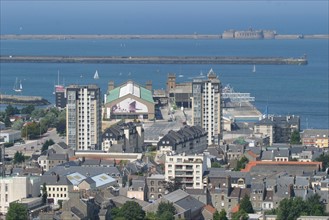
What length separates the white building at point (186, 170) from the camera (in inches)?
1176

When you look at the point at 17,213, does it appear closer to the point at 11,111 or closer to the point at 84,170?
the point at 84,170

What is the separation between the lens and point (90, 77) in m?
62.9

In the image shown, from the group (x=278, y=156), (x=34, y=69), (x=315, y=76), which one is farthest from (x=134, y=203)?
(x=34, y=69)

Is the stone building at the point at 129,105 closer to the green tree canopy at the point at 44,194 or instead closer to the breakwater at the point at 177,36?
the green tree canopy at the point at 44,194

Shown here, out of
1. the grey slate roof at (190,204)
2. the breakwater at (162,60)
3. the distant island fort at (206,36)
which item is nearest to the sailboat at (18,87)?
the breakwater at (162,60)

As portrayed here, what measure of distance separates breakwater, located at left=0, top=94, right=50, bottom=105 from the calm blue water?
1.76m

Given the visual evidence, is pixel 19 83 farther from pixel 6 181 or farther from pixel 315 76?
pixel 6 181

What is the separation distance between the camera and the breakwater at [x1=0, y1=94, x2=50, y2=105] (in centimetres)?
5134

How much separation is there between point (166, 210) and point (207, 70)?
42.2 meters

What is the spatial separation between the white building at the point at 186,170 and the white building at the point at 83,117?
7063 millimetres

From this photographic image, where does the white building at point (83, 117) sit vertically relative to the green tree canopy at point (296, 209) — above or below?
above

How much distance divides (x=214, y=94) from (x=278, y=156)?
5505 millimetres

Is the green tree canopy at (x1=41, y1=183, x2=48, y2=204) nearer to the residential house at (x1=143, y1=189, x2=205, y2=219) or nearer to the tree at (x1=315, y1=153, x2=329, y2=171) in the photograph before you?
the residential house at (x1=143, y1=189, x2=205, y2=219)

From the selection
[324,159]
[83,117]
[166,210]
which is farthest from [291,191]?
[83,117]
